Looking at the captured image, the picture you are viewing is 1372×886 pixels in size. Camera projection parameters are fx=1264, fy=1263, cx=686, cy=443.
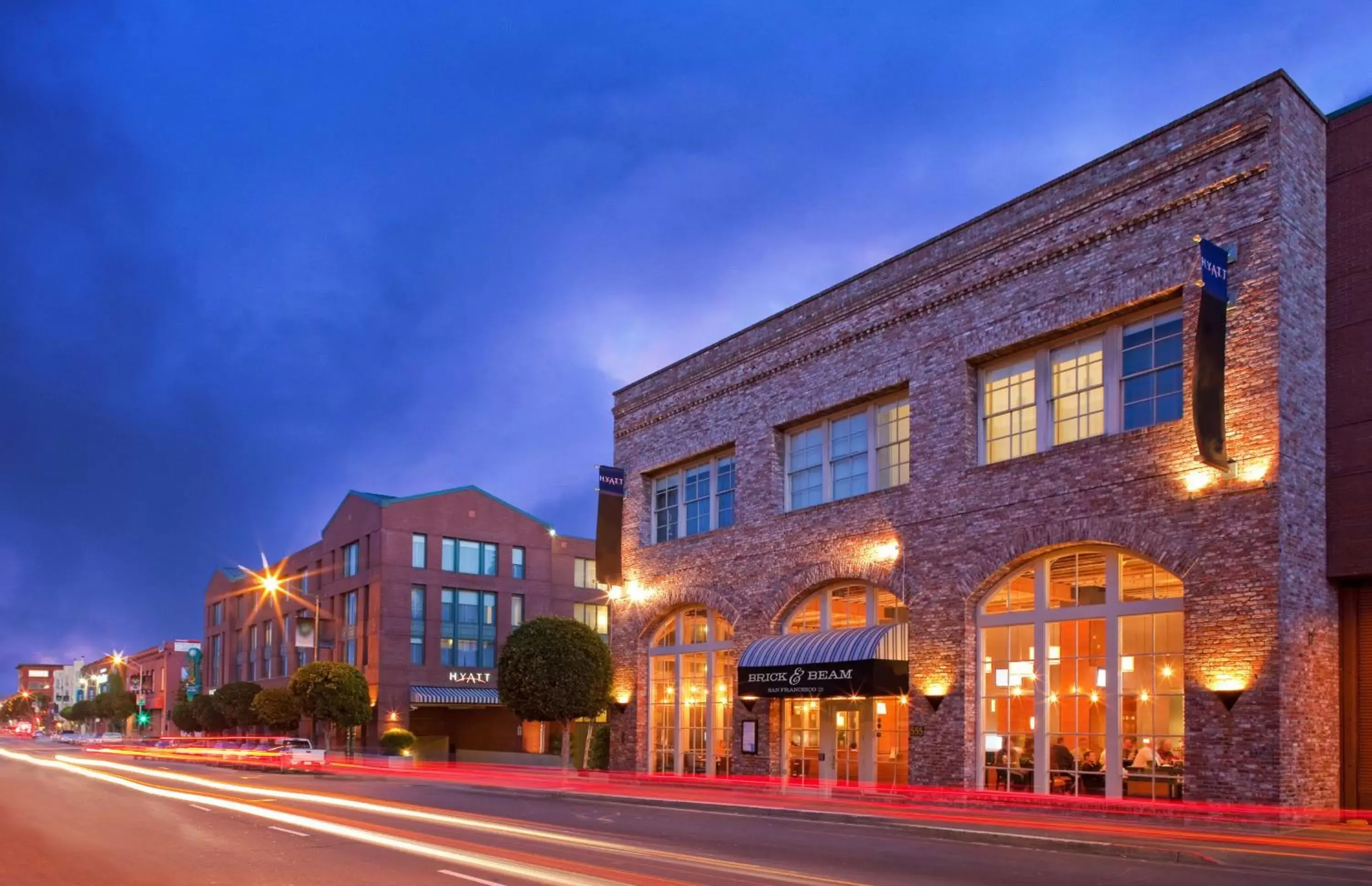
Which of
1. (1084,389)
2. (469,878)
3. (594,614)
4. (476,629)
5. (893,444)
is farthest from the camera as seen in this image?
(594,614)

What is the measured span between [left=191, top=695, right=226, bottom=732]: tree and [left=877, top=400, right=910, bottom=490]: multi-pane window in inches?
2579

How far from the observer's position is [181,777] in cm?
4272

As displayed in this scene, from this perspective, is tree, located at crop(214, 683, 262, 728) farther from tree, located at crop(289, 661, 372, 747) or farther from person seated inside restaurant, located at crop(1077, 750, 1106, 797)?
person seated inside restaurant, located at crop(1077, 750, 1106, 797)

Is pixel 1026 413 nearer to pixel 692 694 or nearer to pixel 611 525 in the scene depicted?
pixel 692 694

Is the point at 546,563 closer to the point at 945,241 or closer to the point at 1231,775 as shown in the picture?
the point at 945,241

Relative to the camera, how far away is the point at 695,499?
127ft

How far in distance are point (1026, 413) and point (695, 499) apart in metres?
13.8

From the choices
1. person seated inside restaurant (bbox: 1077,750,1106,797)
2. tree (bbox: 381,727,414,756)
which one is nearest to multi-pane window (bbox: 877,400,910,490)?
person seated inside restaurant (bbox: 1077,750,1106,797)

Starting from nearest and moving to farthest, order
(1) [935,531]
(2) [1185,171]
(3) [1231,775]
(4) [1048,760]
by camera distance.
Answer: (3) [1231,775], (2) [1185,171], (4) [1048,760], (1) [935,531]

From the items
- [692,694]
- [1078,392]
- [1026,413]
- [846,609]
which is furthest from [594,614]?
[1078,392]

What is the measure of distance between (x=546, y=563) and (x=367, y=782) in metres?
37.1

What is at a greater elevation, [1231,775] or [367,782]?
[1231,775]

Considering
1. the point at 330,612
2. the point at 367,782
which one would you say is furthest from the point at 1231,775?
the point at 330,612

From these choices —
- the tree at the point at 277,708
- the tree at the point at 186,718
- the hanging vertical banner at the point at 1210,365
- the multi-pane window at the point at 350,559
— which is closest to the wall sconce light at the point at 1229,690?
the hanging vertical banner at the point at 1210,365
